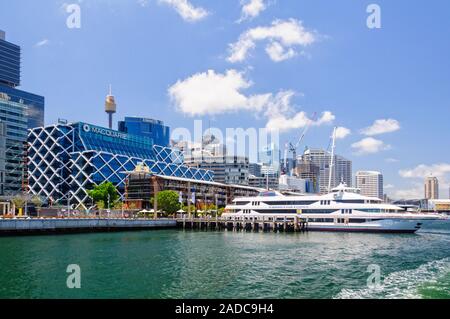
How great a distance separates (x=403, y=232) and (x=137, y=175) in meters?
103

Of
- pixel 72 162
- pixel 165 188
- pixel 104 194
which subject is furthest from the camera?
pixel 72 162

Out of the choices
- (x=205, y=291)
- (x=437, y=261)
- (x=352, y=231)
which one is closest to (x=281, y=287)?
(x=205, y=291)

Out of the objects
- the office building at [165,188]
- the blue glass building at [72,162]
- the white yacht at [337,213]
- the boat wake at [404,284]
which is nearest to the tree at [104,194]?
the office building at [165,188]

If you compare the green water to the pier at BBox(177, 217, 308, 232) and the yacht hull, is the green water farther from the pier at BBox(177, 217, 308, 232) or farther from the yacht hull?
the pier at BBox(177, 217, 308, 232)

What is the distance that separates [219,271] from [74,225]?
57.8m

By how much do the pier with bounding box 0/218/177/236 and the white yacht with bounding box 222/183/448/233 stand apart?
23105 millimetres

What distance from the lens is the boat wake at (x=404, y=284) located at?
3175 cm

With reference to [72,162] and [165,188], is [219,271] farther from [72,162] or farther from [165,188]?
[72,162]

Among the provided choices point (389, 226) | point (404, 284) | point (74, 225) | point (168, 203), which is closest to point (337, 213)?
point (389, 226)

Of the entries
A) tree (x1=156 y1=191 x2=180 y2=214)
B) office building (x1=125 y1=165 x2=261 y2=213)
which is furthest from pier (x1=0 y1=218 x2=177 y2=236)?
office building (x1=125 y1=165 x2=261 y2=213)

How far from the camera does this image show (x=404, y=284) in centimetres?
3597

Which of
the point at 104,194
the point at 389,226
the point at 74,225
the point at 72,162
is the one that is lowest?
the point at 389,226

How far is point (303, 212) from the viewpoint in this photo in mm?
109000
